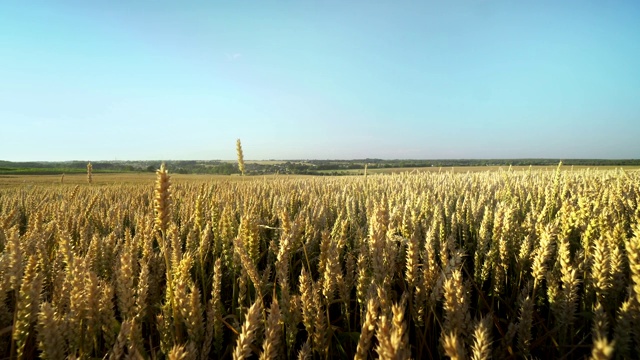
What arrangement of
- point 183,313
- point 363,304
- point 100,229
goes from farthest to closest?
point 100,229, point 363,304, point 183,313

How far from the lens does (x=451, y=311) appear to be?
1.13 meters

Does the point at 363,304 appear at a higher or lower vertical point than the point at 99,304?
lower

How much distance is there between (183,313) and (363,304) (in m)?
0.88

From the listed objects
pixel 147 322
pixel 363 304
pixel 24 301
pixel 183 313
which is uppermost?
pixel 24 301

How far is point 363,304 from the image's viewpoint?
64.7 inches

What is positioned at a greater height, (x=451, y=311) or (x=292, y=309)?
(x=451, y=311)

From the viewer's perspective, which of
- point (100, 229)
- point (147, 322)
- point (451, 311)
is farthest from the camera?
point (100, 229)

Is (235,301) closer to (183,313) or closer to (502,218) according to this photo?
(183,313)

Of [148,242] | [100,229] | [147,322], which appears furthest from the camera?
[100,229]

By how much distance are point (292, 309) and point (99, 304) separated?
85 cm

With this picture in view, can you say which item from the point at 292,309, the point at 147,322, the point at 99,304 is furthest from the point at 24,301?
the point at 292,309

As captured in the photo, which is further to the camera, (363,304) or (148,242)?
(148,242)

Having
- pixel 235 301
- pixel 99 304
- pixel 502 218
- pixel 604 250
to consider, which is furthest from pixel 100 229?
pixel 604 250

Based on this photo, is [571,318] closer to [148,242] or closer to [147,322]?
[147,322]
